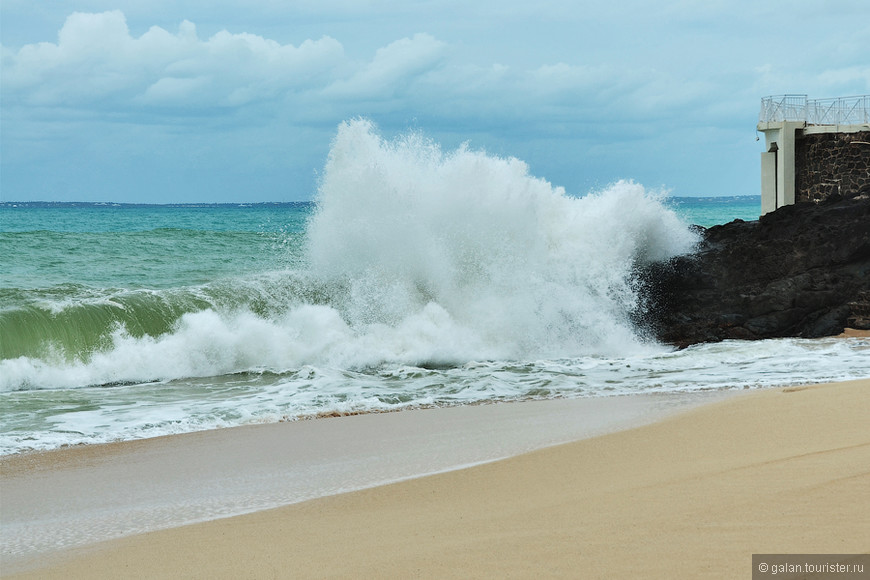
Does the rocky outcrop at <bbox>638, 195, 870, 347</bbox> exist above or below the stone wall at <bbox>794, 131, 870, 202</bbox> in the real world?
below

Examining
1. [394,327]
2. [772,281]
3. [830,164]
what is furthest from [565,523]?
[830,164]

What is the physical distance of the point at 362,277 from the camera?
11961 millimetres

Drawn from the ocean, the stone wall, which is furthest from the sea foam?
the stone wall

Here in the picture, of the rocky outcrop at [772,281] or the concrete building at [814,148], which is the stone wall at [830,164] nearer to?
the concrete building at [814,148]

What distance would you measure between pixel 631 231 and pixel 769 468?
934 centimetres

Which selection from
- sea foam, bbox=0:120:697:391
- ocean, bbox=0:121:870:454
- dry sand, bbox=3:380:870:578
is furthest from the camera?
sea foam, bbox=0:120:697:391

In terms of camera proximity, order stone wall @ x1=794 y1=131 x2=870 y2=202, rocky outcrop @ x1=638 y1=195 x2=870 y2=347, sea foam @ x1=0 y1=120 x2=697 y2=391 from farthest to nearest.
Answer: stone wall @ x1=794 y1=131 x2=870 y2=202 → rocky outcrop @ x1=638 y1=195 x2=870 y2=347 → sea foam @ x1=0 y1=120 x2=697 y2=391

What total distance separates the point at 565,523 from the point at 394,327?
740 centimetres

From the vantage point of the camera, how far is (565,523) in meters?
3.50

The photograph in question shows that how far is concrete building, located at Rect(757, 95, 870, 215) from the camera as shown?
21.4m

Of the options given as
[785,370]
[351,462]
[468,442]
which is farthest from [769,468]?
[785,370]

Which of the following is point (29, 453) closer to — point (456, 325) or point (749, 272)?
point (456, 325)

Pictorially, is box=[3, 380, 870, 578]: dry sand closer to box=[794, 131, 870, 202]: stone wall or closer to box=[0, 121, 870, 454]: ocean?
box=[0, 121, 870, 454]: ocean

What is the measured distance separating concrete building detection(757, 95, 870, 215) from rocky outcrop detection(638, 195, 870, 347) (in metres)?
8.71
